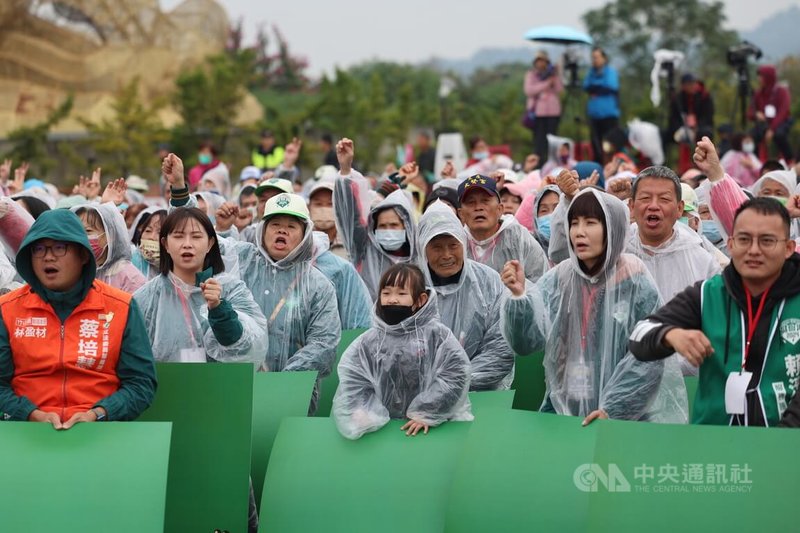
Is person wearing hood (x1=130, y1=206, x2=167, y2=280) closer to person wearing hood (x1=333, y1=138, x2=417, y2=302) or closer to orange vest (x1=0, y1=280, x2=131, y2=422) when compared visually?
person wearing hood (x1=333, y1=138, x2=417, y2=302)

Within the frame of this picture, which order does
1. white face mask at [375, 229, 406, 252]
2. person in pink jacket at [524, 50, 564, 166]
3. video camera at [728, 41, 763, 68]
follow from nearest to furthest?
white face mask at [375, 229, 406, 252] → video camera at [728, 41, 763, 68] → person in pink jacket at [524, 50, 564, 166]

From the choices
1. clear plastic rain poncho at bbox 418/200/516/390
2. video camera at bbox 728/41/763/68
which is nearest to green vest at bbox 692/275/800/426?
clear plastic rain poncho at bbox 418/200/516/390

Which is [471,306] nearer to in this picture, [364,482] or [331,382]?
[331,382]

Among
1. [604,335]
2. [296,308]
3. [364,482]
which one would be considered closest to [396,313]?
[364,482]

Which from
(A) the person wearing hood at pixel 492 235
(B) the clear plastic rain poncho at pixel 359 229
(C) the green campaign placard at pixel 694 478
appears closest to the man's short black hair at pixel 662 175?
(A) the person wearing hood at pixel 492 235

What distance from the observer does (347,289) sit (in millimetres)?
8180

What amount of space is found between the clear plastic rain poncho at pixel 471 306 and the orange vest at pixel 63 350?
72.7 inches

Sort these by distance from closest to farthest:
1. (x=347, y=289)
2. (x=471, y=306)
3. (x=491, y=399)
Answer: (x=491, y=399)
(x=471, y=306)
(x=347, y=289)

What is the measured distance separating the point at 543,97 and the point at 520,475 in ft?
41.2

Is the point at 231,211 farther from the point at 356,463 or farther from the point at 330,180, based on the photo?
the point at 356,463

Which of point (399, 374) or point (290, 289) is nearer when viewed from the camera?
point (399, 374)

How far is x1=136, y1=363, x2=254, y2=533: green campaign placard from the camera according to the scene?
6387 millimetres

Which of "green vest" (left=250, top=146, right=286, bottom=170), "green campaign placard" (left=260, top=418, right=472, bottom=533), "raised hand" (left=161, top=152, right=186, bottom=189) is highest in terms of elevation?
"green vest" (left=250, top=146, right=286, bottom=170)

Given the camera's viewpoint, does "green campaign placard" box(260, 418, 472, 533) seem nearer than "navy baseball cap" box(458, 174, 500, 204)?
Yes
